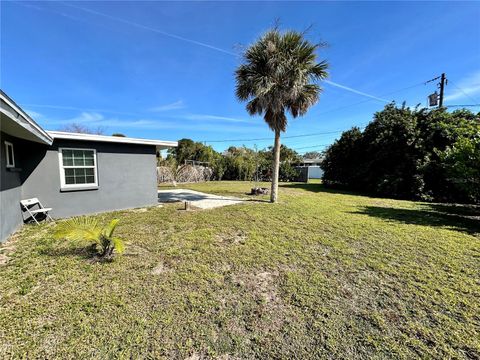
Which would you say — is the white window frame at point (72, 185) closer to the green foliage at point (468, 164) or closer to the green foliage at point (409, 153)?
the green foliage at point (468, 164)

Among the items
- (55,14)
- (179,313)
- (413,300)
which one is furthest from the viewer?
(55,14)

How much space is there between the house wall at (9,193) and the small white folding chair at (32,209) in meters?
0.16

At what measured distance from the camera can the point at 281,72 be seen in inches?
296

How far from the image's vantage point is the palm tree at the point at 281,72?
24.7 feet

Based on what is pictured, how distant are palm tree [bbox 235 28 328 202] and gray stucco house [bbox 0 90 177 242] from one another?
13.6 feet

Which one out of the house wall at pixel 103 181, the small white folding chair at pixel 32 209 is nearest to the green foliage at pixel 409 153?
the house wall at pixel 103 181

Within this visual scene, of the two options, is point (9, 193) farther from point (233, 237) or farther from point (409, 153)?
point (409, 153)

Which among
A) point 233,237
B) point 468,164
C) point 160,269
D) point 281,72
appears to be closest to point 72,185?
point 160,269

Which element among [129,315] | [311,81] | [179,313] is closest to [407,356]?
[179,313]

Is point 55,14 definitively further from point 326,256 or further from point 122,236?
point 326,256

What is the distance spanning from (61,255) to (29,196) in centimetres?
376

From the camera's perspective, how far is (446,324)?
7.01 feet

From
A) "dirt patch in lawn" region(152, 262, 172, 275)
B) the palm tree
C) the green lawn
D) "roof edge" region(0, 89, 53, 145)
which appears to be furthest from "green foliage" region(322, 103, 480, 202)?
"roof edge" region(0, 89, 53, 145)

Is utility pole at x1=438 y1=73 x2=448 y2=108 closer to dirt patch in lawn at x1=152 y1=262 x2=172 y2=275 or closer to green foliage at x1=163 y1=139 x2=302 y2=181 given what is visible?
green foliage at x1=163 y1=139 x2=302 y2=181
